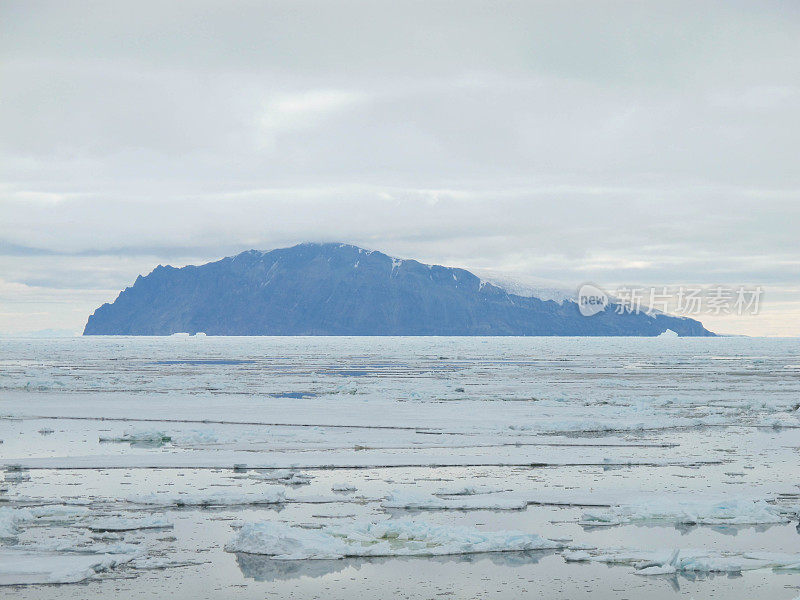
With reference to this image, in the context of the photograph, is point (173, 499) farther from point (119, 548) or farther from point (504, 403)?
point (504, 403)

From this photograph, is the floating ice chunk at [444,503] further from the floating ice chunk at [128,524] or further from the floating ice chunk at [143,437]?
the floating ice chunk at [143,437]

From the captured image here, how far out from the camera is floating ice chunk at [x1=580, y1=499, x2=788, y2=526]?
1039cm

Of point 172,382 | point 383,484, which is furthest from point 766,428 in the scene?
point 172,382

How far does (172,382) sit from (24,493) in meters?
29.0

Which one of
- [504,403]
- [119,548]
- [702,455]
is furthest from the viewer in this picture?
[504,403]

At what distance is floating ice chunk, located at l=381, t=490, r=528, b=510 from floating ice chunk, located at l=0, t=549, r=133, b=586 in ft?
12.4

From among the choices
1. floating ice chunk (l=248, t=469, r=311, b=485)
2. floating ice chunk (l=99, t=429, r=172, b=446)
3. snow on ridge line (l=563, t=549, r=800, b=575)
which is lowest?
floating ice chunk (l=99, t=429, r=172, b=446)

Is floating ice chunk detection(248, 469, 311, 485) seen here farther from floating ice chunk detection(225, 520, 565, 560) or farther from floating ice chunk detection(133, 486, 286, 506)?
floating ice chunk detection(225, 520, 565, 560)

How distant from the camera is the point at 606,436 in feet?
64.7

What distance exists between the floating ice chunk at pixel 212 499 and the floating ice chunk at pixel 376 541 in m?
2.03

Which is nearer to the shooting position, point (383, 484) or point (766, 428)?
point (383, 484)

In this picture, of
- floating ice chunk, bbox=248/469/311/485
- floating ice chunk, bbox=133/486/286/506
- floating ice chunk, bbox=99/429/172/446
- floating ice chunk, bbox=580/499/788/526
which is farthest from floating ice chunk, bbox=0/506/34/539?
floating ice chunk, bbox=99/429/172/446

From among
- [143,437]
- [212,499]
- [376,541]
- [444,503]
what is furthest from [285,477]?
[143,437]

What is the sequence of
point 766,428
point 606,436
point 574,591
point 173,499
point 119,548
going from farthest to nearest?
point 766,428 → point 606,436 → point 173,499 → point 119,548 → point 574,591
